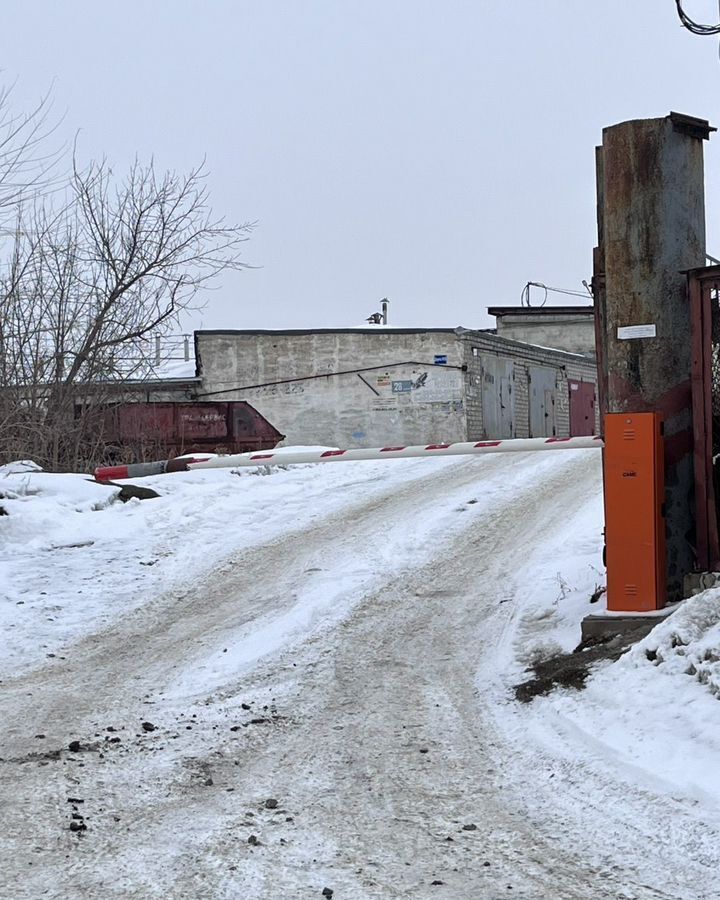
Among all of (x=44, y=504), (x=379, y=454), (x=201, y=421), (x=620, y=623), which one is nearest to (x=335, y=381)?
(x=201, y=421)

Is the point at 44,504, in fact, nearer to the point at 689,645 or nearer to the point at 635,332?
the point at 635,332

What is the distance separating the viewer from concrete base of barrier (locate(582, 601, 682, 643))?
622 cm

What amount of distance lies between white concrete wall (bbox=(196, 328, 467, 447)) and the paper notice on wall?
2197cm

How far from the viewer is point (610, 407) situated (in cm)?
688

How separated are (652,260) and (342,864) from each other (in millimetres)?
4490

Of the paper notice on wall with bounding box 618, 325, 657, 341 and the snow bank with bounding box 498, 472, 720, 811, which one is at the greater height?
the paper notice on wall with bounding box 618, 325, 657, 341

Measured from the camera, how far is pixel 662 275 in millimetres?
6652

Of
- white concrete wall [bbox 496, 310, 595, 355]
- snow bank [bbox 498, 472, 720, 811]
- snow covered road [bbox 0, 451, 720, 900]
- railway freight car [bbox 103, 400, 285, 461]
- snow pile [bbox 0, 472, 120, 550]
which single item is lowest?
snow covered road [bbox 0, 451, 720, 900]

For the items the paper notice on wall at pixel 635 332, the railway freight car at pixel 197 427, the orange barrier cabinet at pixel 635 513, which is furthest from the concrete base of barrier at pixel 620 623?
the railway freight car at pixel 197 427

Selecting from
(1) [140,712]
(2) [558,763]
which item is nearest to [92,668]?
(1) [140,712]

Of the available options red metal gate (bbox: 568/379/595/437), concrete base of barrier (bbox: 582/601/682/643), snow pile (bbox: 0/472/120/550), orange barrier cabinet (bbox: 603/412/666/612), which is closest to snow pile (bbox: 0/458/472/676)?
snow pile (bbox: 0/472/120/550)

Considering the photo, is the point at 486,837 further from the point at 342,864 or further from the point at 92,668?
the point at 92,668

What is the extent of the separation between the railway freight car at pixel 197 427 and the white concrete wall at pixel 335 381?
5858 millimetres

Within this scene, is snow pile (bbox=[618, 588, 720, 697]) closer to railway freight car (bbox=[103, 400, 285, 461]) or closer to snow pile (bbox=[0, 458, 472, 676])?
snow pile (bbox=[0, 458, 472, 676])
